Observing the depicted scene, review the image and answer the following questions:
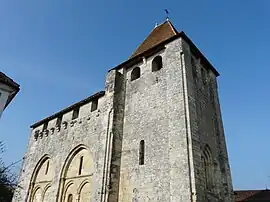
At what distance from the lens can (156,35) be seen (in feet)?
50.9

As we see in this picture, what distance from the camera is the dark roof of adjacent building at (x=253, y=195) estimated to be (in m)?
21.3

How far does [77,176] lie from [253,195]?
16.9 metres

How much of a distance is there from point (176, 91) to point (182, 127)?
183 cm

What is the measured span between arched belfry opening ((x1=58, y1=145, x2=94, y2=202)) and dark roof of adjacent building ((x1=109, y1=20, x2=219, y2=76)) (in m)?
5.52

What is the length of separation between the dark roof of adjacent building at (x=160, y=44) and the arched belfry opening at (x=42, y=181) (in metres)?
7.65

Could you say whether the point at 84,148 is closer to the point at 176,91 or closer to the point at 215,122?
the point at 176,91

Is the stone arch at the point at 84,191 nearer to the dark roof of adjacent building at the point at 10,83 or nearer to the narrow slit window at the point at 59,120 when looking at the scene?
the narrow slit window at the point at 59,120

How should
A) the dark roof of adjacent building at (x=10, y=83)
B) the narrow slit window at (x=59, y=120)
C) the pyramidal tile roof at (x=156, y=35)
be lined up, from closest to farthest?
the dark roof of adjacent building at (x=10, y=83)
the pyramidal tile roof at (x=156, y=35)
the narrow slit window at (x=59, y=120)

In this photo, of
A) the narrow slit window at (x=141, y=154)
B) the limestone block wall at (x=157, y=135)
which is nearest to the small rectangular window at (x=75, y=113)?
the limestone block wall at (x=157, y=135)

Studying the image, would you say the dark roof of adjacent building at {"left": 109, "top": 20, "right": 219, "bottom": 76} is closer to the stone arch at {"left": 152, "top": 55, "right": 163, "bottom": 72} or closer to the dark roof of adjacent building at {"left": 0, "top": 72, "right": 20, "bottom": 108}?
the stone arch at {"left": 152, "top": 55, "right": 163, "bottom": 72}

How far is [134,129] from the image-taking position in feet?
40.0

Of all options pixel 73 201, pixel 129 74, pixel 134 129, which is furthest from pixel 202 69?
pixel 73 201

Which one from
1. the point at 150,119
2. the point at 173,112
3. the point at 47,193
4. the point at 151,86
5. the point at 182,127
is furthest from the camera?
the point at 47,193

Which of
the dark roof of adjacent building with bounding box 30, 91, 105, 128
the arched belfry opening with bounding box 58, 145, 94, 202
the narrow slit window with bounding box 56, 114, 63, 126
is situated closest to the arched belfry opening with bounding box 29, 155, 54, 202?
the arched belfry opening with bounding box 58, 145, 94, 202
